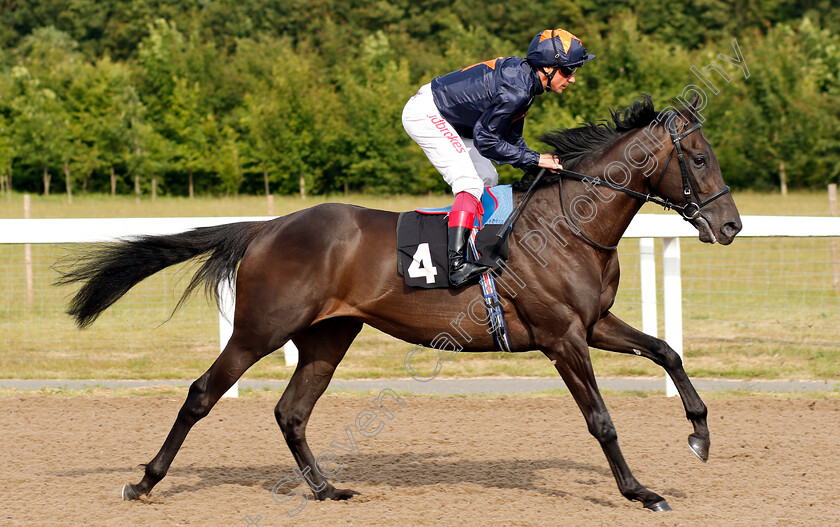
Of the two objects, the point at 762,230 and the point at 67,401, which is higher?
the point at 762,230

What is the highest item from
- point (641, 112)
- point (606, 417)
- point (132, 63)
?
point (132, 63)

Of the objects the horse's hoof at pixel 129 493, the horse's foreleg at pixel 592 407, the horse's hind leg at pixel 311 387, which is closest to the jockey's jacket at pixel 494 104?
the horse's foreleg at pixel 592 407

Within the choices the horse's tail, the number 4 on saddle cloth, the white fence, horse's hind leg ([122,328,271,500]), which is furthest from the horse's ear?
horse's hind leg ([122,328,271,500])

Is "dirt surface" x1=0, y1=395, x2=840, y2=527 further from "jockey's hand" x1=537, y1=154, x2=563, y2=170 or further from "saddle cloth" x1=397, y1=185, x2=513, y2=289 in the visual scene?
"jockey's hand" x1=537, y1=154, x2=563, y2=170

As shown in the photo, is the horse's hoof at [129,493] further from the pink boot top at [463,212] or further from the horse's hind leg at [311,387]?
the pink boot top at [463,212]

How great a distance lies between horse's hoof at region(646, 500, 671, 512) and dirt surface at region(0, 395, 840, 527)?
0.04 metres

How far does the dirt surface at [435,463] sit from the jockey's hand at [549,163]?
1.73m

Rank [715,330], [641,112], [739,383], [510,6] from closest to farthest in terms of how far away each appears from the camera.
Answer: [641,112] → [739,383] → [715,330] → [510,6]

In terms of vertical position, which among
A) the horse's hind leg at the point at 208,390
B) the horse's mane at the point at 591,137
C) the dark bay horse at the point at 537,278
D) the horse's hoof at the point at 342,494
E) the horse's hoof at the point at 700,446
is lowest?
the horse's hoof at the point at 342,494

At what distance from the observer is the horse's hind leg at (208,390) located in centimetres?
449

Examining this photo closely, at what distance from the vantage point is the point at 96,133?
31344 millimetres

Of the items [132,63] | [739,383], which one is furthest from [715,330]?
[132,63]

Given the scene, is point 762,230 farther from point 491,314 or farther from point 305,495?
point 305,495

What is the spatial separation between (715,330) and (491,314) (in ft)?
20.1
